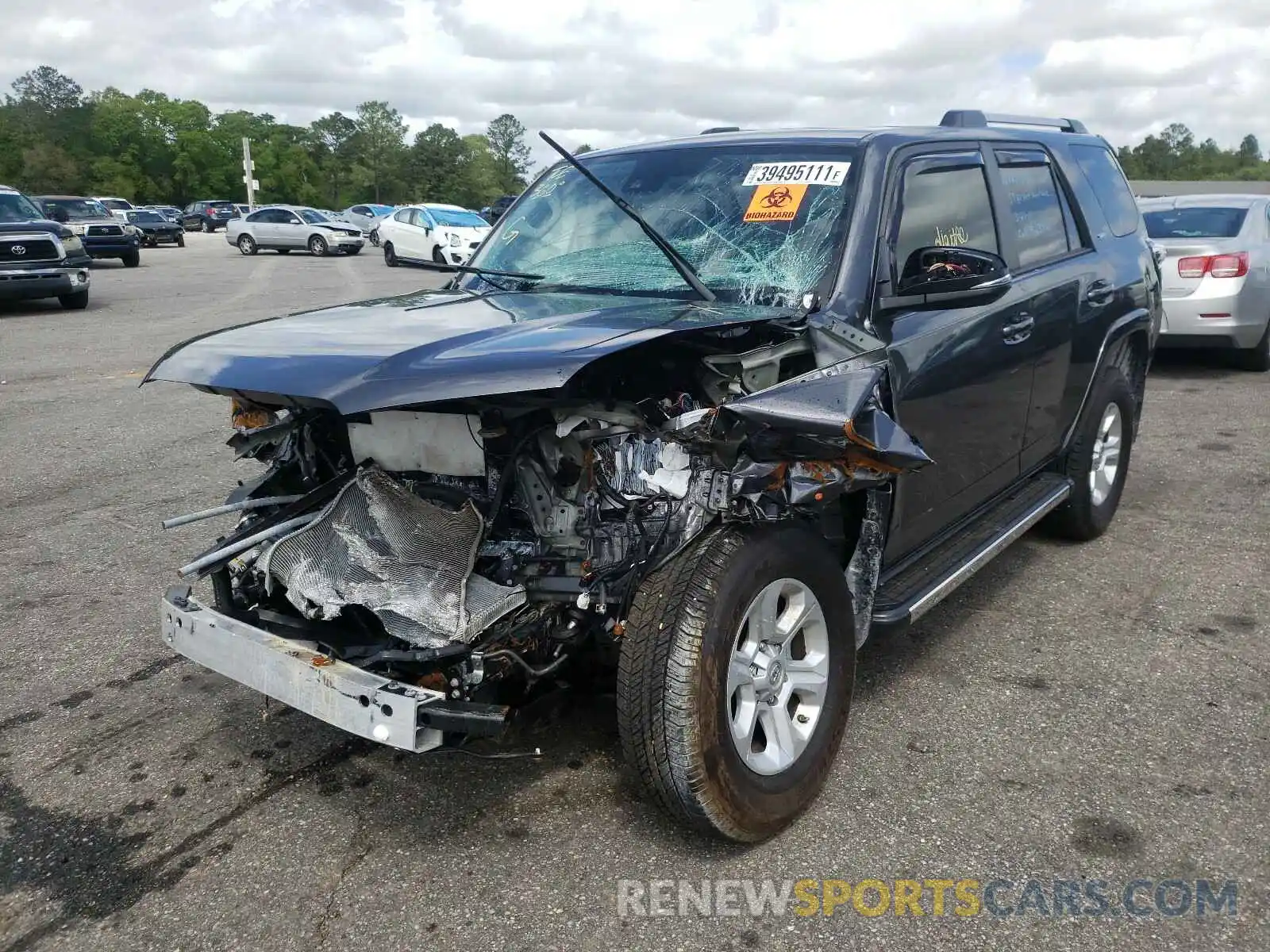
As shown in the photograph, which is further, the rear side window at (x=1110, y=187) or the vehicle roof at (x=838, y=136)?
the rear side window at (x=1110, y=187)

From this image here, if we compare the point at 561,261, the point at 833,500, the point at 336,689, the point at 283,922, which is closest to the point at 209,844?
the point at 283,922

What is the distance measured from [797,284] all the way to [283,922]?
7.85 feet

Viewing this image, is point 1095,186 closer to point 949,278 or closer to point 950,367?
point 950,367

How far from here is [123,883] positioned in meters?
2.75

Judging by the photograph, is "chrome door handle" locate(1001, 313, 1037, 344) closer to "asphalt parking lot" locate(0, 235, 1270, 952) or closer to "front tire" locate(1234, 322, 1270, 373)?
"asphalt parking lot" locate(0, 235, 1270, 952)

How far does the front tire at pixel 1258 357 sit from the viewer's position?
400 inches

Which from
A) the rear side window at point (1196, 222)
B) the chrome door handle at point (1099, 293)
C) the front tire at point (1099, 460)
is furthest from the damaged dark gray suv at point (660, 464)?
the rear side window at point (1196, 222)

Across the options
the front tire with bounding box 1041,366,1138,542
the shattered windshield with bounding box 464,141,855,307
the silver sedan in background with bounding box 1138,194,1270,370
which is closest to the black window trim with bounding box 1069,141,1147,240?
the front tire with bounding box 1041,366,1138,542

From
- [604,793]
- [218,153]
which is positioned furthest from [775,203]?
[218,153]

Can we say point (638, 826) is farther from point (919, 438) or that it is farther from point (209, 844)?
Result: point (919, 438)

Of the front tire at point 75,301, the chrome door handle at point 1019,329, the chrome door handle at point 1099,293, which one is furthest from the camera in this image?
the front tire at point 75,301

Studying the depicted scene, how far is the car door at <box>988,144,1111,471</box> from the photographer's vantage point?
4.29m

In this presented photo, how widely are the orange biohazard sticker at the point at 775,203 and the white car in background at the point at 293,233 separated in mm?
31293

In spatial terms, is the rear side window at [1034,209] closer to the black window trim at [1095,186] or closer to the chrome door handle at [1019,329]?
the chrome door handle at [1019,329]
